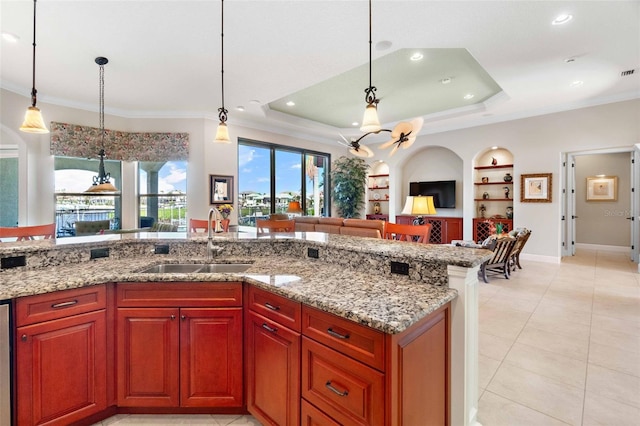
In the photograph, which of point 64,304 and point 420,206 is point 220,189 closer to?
point 420,206

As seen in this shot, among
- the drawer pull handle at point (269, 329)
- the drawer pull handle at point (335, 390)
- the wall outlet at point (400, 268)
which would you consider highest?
the wall outlet at point (400, 268)

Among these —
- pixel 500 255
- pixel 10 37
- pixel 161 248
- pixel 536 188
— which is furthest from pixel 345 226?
pixel 10 37

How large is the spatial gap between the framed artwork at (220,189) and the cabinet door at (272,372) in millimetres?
4756

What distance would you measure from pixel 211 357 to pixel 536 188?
691 centimetres

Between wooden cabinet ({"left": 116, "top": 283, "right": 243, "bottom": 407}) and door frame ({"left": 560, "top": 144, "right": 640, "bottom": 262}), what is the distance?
23.0 ft

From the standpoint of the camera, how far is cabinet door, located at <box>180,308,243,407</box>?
1.74 m

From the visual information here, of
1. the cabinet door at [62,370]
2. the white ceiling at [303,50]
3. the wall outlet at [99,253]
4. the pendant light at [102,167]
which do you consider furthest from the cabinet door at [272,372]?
the pendant light at [102,167]

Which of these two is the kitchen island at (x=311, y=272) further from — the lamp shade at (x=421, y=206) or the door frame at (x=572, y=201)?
the door frame at (x=572, y=201)

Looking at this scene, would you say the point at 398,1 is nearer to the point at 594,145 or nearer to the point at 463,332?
the point at 463,332

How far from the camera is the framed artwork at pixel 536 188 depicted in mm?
6039

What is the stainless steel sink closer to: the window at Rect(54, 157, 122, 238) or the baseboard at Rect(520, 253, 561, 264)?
the window at Rect(54, 157, 122, 238)

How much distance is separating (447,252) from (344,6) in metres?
2.33

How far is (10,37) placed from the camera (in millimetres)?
3193

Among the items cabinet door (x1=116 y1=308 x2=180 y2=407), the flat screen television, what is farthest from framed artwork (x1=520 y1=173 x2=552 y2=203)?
cabinet door (x1=116 y1=308 x2=180 y2=407)
